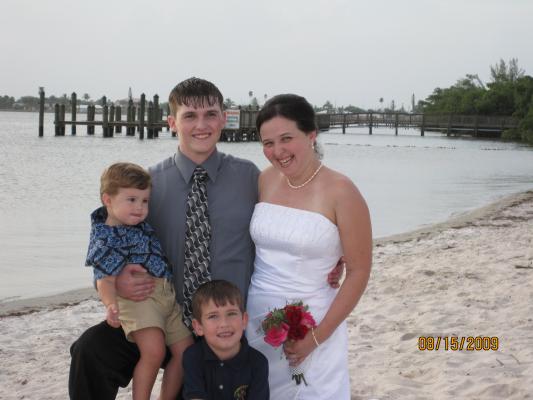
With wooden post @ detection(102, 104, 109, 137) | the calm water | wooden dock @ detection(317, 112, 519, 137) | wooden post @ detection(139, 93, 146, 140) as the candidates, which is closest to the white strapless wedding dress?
the calm water

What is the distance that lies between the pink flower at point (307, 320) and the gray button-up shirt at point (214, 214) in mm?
443

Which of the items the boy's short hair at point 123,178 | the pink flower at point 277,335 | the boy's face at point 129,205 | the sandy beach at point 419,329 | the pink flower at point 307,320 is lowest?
the sandy beach at point 419,329

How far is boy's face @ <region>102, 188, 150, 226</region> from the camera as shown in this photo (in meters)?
3.31

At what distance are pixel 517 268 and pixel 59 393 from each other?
5.67 metres

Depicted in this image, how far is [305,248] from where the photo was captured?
341cm

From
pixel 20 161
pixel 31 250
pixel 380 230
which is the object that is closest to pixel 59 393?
pixel 31 250

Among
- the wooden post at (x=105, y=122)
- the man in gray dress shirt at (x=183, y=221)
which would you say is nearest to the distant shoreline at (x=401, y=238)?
the man in gray dress shirt at (x=183, y=221)

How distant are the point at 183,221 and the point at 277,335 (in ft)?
2.49

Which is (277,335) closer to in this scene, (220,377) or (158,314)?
(220,377)

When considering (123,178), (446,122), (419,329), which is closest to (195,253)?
(123,178)

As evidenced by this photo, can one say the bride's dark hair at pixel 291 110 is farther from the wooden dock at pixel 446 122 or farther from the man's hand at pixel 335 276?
the wooden dock at pixel 446 122

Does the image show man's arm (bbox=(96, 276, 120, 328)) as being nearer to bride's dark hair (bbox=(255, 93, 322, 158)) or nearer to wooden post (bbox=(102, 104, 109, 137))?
bride's dark hair (bbox=(255, 93, 322, 158))

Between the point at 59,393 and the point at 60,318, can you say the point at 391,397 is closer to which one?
the point at 59,393

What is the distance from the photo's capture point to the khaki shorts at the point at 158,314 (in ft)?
11.0
